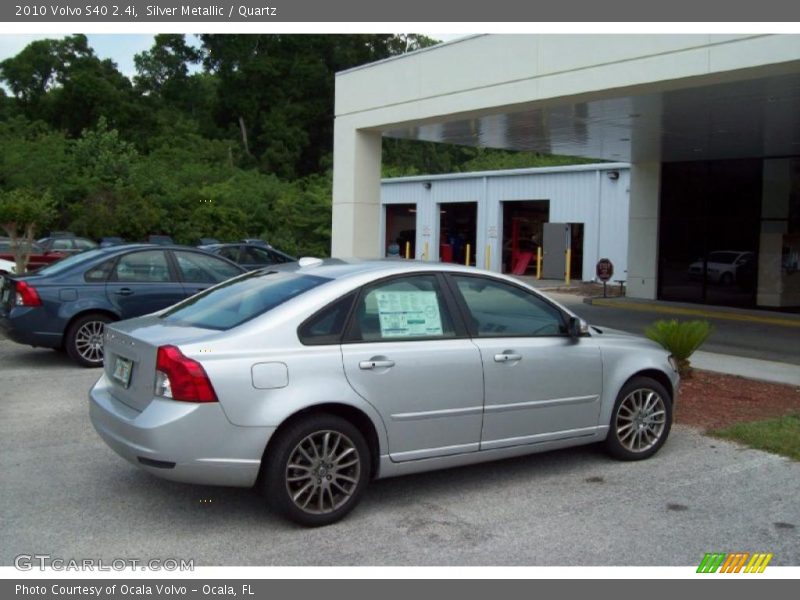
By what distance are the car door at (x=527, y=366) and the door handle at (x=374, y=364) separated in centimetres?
74

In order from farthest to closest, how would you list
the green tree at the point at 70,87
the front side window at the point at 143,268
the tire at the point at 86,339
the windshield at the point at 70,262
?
the green tree at the point at 70,87, the front side window at the point at 143,268, the windshield at the point at 70,262, the tire at the point at 86,339

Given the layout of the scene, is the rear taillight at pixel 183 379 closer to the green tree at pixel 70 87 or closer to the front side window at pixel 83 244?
the front side window at pixel 83 244

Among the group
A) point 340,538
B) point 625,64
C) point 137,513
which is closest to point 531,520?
point 340,538

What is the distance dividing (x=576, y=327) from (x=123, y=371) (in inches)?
127

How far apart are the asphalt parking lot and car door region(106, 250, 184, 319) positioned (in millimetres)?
3473

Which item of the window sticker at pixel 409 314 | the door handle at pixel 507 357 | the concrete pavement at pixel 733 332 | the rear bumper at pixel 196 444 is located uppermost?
the window sticker at pixel 409 314

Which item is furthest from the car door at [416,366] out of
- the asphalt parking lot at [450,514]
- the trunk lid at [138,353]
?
the trunk lid at [138,353]

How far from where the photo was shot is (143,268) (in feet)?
35.5

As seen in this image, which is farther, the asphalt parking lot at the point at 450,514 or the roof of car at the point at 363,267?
the roof of car at the point at 363,267

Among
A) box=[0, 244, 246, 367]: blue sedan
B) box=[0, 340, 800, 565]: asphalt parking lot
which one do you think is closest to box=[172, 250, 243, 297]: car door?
box=[0, 244, 246, 367]: blue sedan

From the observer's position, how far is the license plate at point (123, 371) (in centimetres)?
529

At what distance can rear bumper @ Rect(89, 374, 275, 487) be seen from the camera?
4.79m

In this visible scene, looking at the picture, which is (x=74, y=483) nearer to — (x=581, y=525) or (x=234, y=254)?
(x=581, y=525)

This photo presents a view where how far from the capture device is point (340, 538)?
4.98m
